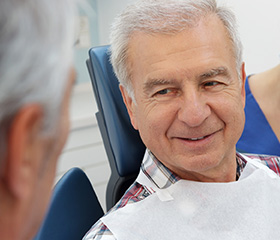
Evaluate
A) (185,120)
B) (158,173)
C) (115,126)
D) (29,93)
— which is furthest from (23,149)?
(115,126)

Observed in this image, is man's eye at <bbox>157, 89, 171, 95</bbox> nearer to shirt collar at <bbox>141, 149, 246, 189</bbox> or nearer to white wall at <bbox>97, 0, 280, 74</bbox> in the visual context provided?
shirt collar at <bbox>141, 149, 246, 189</bbox>

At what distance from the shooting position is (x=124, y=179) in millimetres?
1494

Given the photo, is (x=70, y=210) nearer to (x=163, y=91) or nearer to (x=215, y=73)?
(x=163, y=91)

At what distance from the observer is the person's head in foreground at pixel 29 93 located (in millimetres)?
411

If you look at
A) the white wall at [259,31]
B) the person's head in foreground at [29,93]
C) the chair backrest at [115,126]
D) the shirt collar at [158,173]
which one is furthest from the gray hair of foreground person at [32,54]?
the white wall at [259,31]

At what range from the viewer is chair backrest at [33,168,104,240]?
108 cm

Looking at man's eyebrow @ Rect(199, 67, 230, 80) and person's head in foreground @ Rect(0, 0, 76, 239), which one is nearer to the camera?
person's head in foreground @ Rect(0, 0, 76, 239)

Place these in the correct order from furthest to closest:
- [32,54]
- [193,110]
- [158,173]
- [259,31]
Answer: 1. [259,31]
2. [158,173]
3. [193,110]
4. [32,54]

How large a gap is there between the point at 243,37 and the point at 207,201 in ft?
3.98

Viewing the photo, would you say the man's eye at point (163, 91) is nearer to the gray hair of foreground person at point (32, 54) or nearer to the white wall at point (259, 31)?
the gray hair of foreground person at point (32, 54)

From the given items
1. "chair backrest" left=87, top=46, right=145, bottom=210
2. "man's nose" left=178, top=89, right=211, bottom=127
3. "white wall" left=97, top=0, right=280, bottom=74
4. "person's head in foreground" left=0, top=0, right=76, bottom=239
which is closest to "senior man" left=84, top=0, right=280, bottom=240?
"man's nose" left=178, top=89, right=211, bottom=127

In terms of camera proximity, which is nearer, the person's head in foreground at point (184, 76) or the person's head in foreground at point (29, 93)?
the person's head in foreground at point (29, 93)

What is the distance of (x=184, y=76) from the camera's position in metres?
1.11

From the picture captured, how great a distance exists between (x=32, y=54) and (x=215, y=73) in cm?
78
